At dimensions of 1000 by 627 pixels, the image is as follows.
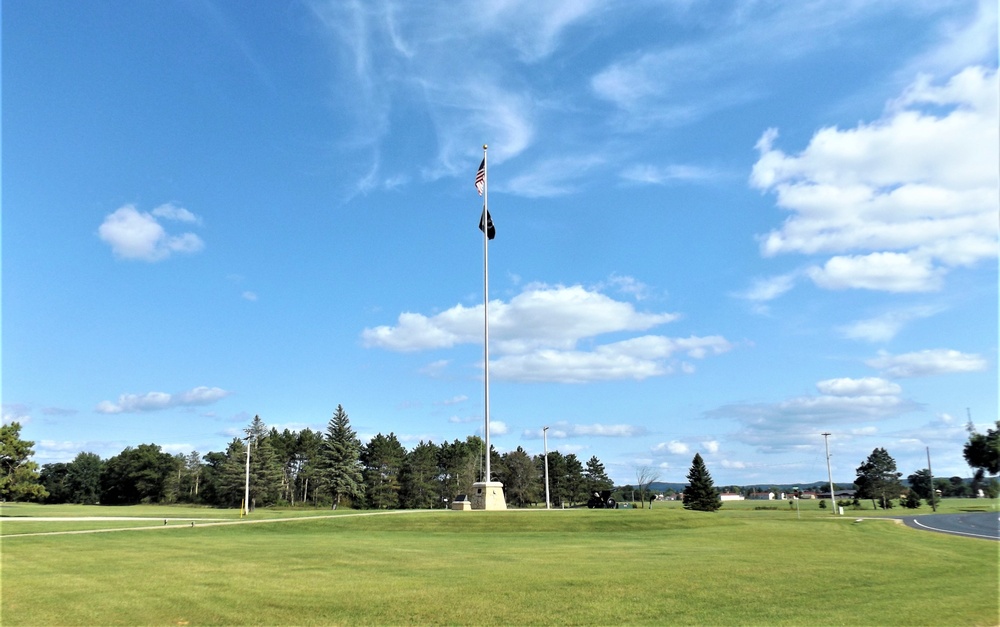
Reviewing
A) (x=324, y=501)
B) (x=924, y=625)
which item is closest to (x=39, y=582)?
(x=924, y=625)

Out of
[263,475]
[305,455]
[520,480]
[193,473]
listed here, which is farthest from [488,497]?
[193,473]

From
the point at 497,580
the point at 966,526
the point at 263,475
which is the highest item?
the point at 263,475

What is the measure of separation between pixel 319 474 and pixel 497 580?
7368 centimetres

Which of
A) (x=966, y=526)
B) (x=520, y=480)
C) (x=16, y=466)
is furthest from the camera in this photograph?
(x=520, y=480)

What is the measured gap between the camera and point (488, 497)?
3909 centimetres

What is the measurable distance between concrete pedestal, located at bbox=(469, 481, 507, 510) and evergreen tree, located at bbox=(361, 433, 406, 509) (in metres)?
54.5

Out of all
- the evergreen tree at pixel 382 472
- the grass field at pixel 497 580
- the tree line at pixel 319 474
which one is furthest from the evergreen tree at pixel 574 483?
the grass field at pixel 497 580

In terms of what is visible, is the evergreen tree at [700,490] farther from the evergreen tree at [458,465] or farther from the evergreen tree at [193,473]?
the evergreen tree at [193,473]

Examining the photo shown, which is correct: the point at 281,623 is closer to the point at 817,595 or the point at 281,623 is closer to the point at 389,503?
the point at 817,595

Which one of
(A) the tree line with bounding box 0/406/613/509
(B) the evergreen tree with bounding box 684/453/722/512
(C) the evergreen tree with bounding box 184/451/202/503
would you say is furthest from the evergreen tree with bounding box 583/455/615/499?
(C) the evergreen tree with bounding box 184/451/202/503

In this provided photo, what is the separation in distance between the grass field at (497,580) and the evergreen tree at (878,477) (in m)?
83.0

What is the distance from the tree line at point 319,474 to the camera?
85.7m

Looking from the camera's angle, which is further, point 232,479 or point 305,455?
point 305,455

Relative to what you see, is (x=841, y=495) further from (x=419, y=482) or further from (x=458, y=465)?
(x=419, y=482)
